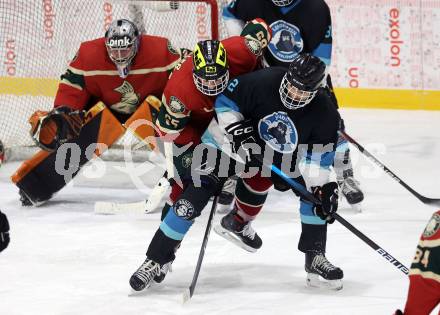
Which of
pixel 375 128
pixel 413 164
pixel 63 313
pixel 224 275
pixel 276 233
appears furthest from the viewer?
pixel 375 128

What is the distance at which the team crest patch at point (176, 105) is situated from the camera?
383cm

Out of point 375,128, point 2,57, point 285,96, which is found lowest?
point 375,128

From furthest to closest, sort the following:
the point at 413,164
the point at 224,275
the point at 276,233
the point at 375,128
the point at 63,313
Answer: the point at 375,128
the point at 413,164
the point at 276,233
the point at 224,275
the point at 63,313

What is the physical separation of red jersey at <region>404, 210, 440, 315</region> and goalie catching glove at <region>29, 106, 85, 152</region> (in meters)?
2.65

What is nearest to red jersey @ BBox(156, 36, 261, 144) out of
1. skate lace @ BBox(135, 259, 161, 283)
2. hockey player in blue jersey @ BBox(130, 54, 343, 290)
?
hockey player in blue jersey @ BBox(130, 54, 343, 290)

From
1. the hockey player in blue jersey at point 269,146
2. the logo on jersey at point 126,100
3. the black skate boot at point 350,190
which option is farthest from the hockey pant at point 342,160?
the hockey player in blue jersey at point 269,146

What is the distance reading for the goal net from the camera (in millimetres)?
6379

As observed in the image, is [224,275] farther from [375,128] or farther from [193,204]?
[375,128]

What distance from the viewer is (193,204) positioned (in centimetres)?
361

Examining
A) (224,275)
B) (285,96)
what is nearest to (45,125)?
(224,275)

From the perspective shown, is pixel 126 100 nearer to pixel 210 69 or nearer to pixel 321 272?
pixel 210 69

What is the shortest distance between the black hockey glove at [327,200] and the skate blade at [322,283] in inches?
11.0

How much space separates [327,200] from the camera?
3.49 metres

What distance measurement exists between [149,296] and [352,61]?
373 centimetres
